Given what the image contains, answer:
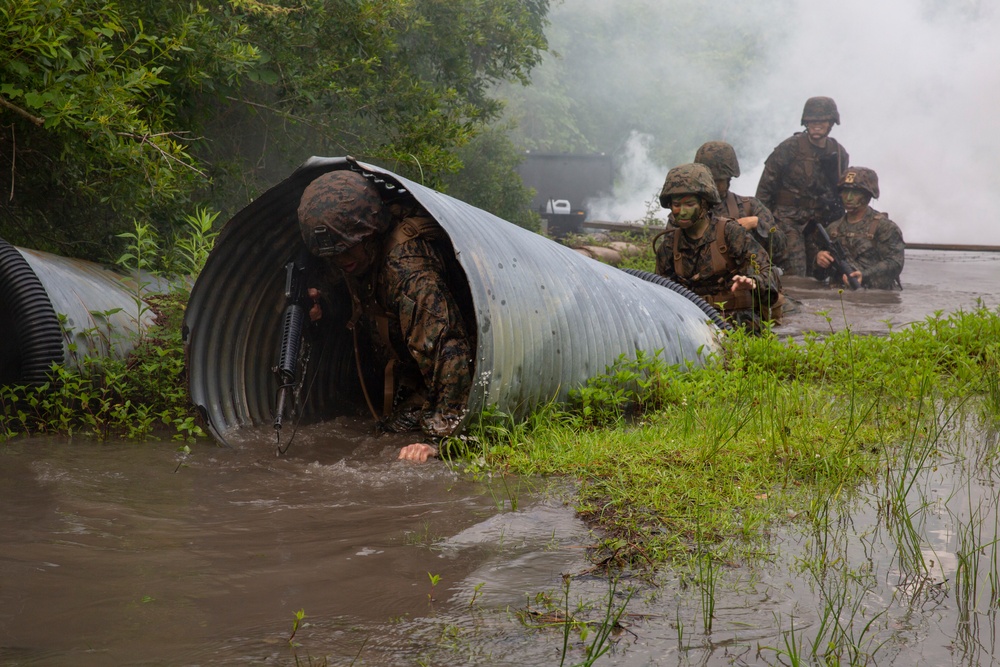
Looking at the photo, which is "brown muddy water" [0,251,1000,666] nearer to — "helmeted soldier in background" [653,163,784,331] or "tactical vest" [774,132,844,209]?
"helmeted soldier in background" [653,163,784,331]

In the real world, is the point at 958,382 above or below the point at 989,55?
below

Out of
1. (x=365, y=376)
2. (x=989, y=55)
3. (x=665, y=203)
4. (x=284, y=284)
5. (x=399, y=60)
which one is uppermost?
(x=989, y=55)

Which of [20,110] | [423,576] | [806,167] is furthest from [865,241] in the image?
[423,576]

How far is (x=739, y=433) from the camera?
16.9 ft

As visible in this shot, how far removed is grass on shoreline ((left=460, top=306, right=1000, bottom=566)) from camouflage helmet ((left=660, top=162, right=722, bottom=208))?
1.64 metres

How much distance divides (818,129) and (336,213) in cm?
996

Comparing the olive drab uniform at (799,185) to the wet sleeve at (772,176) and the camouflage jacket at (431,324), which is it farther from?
the camouflage jacket at (431,324)

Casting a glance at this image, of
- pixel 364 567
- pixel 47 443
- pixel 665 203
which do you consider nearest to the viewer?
pixel 364 567

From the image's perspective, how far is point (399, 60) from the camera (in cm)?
1050

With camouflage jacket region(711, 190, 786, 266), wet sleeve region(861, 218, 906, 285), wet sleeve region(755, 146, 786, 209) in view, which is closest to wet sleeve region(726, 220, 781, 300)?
camouflage jacket region(711, 190, 786, 266)

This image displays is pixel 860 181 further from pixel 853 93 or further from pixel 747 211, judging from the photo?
pixel 853 93

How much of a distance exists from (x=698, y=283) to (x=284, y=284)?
3.87 m

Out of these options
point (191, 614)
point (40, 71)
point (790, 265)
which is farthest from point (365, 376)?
point (790, 265)

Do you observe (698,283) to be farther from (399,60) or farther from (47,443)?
(47,443)
